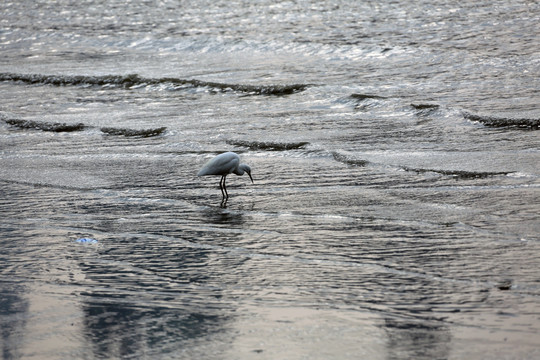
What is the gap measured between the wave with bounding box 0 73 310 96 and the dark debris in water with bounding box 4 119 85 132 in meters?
3.08

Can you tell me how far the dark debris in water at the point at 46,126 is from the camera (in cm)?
1116

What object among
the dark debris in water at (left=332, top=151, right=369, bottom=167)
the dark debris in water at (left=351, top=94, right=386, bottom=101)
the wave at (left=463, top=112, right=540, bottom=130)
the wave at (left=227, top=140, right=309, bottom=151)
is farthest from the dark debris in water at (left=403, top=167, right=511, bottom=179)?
the dark debris in water at (left=351, top=94, right=386, bottom=101)

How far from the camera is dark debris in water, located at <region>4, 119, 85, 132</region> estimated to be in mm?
11164

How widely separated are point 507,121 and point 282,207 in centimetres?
434

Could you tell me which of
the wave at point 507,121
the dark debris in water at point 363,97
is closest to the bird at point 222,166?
the wave at point 507,121

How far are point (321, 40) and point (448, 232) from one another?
1300cm

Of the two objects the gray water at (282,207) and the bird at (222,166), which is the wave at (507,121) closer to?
the gray water at (282,207)

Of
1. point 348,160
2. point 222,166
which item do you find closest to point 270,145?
point 348,160

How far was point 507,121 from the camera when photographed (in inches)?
388

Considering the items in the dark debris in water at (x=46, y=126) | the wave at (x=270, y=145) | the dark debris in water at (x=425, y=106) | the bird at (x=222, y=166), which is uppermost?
the bird at (x=222, y=166)

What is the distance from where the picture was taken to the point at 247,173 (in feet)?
25.1

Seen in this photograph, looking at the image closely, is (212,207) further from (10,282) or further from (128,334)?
(128,334)

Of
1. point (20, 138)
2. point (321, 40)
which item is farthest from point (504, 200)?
point (321, 40)

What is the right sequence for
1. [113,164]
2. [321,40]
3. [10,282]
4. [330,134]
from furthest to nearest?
[321,40] < [330,134] < [113,164] < [10,282]
